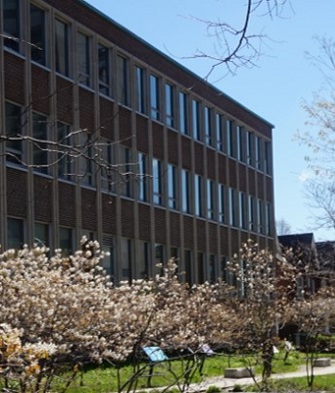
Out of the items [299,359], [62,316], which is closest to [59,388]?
[62,316]

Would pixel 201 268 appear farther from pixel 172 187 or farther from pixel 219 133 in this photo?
pixel 219 133

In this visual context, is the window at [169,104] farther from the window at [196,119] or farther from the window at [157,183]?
the window at [196,119]

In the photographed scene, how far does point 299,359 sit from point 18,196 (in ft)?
44.9

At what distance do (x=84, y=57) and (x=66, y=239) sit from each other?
6.01 metres

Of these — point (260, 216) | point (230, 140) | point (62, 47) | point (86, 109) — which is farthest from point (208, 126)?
point (62, 47)

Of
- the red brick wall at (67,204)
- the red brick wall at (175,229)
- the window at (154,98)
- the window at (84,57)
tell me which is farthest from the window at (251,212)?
the red brick wall at (67,204)

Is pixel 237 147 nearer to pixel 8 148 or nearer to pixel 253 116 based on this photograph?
pixel 253 116

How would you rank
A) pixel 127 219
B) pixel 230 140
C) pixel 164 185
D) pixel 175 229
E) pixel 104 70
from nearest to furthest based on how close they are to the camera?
1. pixel 104 70
2. pixel 127 219
3. pixel 164 185
4. pixel 175 229
5. pixel 230 140

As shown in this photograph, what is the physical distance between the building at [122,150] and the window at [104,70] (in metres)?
0.05

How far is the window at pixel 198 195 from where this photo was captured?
39.4 meters

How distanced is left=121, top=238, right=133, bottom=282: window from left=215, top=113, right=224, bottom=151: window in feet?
36.8

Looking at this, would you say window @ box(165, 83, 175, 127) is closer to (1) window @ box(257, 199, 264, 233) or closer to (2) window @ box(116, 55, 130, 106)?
(2) window @ box(116, 55, 130, 106)

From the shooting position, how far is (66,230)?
93.0ft

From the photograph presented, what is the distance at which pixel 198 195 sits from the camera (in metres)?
39.9
